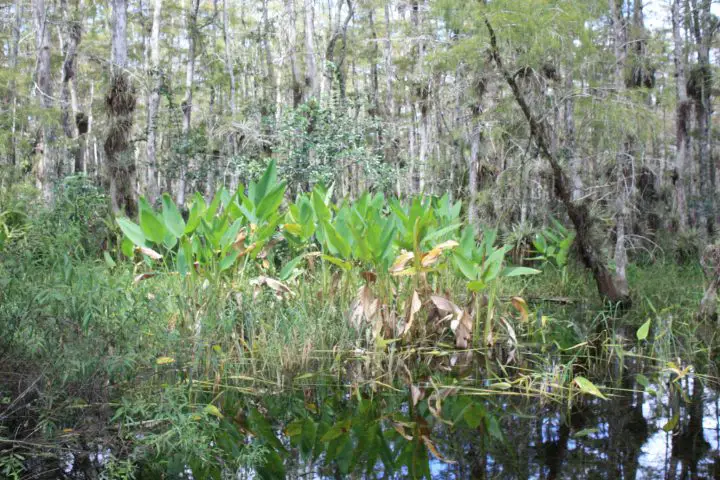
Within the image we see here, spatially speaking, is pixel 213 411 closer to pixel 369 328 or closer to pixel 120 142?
pixel 369 328

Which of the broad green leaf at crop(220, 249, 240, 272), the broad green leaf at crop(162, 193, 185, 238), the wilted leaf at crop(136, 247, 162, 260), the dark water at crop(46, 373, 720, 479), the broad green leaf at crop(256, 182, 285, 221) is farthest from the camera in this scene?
the broad green leaf at crop(256, 182, 285, 221)

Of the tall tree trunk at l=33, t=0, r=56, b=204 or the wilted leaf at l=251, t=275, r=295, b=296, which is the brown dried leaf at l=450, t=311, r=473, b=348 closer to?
the wilted leaf at l=251, t=275, r=295, b=296

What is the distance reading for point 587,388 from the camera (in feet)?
11.5

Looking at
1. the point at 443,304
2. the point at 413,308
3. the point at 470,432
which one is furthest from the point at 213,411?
the point at 443,304

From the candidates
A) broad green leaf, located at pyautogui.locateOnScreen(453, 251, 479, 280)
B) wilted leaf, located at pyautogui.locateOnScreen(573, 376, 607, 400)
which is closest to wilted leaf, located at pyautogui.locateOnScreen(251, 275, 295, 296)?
broad green leaf, located at pyautogui.locateOnScreen(453, 251, 479, 280)

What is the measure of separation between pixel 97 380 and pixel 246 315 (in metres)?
1.50

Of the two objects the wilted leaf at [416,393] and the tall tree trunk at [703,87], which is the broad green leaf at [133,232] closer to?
the wilted leaf at [416,393]

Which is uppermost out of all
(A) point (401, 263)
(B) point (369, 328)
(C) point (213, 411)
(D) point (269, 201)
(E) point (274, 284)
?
(D) point (269, 201)

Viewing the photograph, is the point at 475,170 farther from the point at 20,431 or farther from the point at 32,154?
the point at 32,154

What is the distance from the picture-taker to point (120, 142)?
776 cm

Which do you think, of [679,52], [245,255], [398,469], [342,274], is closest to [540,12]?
[342,274]

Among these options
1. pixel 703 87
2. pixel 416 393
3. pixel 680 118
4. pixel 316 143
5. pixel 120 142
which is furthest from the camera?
pixel 703 87

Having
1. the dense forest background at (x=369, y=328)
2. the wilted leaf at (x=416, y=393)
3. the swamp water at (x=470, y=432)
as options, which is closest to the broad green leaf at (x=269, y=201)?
the dense forest background at (x=369, y=328)

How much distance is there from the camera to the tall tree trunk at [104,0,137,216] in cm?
772
